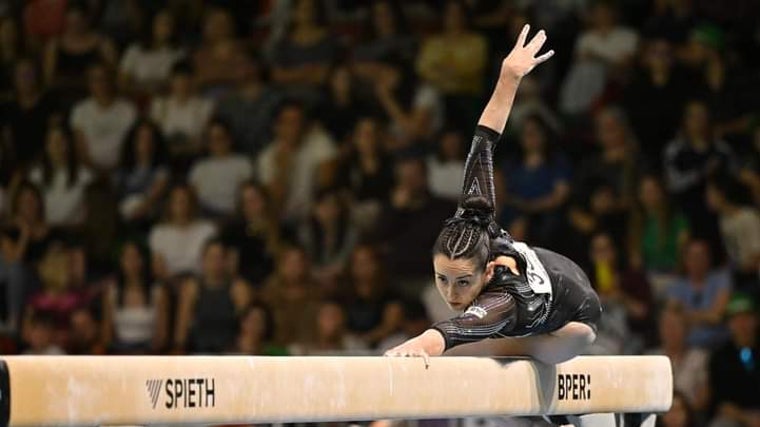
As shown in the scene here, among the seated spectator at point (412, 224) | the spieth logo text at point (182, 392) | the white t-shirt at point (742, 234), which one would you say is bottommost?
the spieth logo text at point (182, 392)

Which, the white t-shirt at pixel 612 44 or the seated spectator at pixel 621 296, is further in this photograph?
the white t-shirt at pixel 612 44

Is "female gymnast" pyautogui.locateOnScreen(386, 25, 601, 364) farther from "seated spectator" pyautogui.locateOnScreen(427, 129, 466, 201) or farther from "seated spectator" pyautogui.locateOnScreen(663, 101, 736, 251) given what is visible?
"seated spectator" pyautogui.locateOnScreen(427, 129, 466, 201)

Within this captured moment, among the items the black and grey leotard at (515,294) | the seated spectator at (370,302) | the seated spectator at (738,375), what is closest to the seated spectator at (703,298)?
the seated spectator at (738,375)

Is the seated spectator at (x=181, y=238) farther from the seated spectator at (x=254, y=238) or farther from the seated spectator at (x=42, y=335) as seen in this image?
the seated spectator at (x=42, y=335)

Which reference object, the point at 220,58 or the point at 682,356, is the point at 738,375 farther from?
the point at 220,58

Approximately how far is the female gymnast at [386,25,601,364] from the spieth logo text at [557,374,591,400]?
0.33 ft

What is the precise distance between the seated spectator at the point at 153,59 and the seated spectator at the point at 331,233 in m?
2.12

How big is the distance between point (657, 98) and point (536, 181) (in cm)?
97

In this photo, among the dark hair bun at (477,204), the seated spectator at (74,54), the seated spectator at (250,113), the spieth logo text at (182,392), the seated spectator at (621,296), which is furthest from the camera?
the seated spectator at (74,54)

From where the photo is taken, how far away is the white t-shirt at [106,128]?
10.4m

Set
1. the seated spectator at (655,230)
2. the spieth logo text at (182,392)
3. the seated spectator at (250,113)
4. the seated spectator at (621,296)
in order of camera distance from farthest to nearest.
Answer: the seated spectator at (250,113) < the seated spectator at (655,230) < the seated spectator at (621,296) < the spieth logo text at (182,392)

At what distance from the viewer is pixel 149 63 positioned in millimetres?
10797

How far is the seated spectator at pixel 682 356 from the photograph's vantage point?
793 centimetres

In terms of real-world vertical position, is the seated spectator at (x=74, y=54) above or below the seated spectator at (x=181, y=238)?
above
